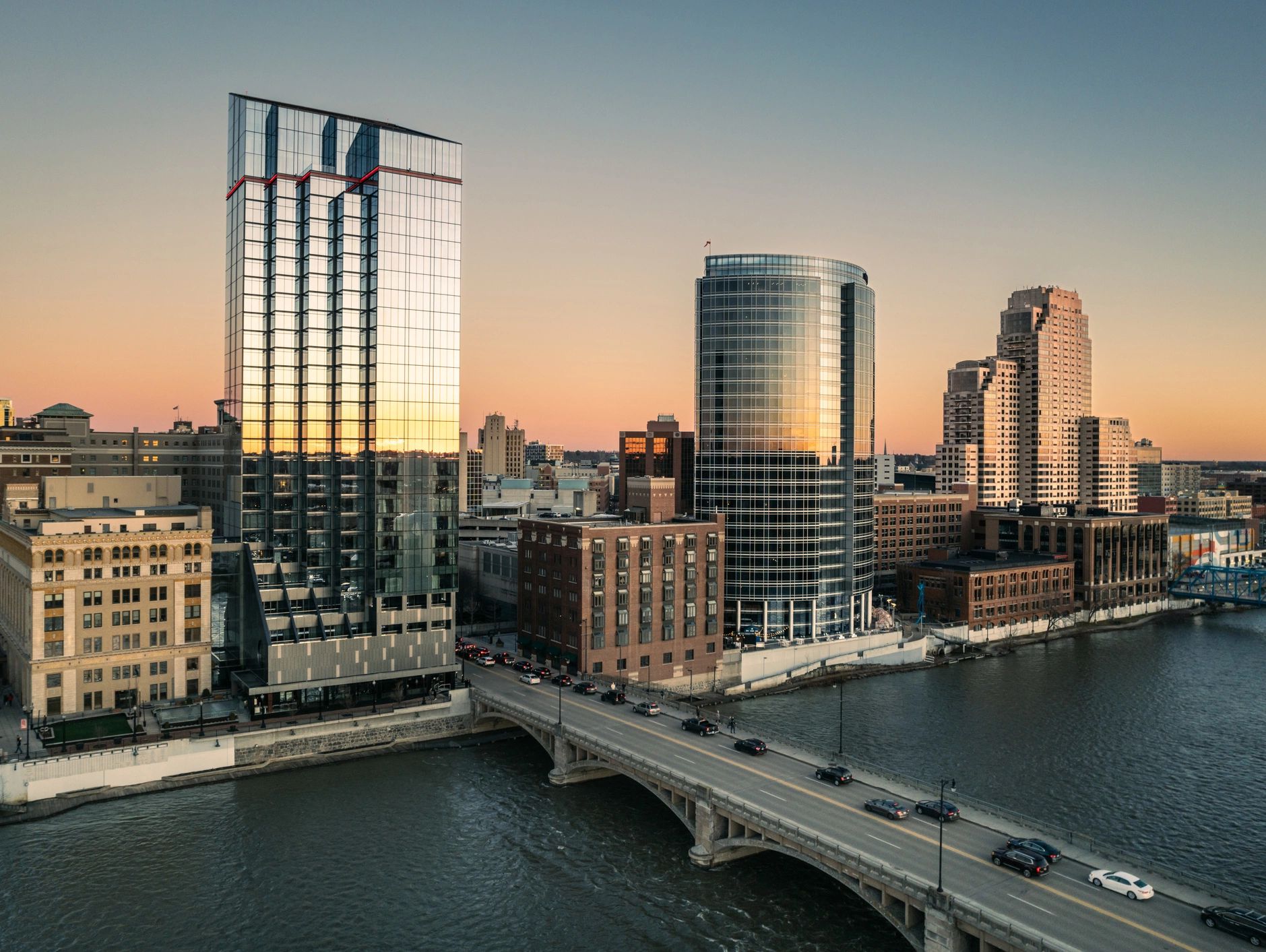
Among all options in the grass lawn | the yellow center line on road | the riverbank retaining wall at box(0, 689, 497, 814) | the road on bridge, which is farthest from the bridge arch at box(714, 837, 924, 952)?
the grass lawn

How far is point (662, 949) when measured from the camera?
58.8 meters

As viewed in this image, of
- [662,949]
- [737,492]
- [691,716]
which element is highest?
[737,492]

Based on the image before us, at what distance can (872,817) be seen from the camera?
66250 millimetres

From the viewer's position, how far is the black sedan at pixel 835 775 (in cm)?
7312

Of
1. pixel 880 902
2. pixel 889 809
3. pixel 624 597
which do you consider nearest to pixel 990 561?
pixel 624 597

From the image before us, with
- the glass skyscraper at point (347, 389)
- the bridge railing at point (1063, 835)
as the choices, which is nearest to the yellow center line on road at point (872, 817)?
the bridge railing at point (1063, 835)

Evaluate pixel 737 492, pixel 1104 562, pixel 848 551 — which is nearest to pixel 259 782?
pixel 737 492

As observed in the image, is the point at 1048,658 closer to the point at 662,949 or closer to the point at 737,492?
the point at 737,492

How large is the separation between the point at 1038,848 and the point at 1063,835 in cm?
647

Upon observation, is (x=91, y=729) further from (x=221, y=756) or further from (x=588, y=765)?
(x=588, y=765)

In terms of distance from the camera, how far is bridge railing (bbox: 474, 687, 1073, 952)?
50125 mm

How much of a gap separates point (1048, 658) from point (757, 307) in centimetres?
7466

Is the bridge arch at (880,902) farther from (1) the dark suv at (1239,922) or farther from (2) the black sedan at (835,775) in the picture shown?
(1) the dark suv at (1239,922)

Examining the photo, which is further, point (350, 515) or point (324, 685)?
point (350, 515)
